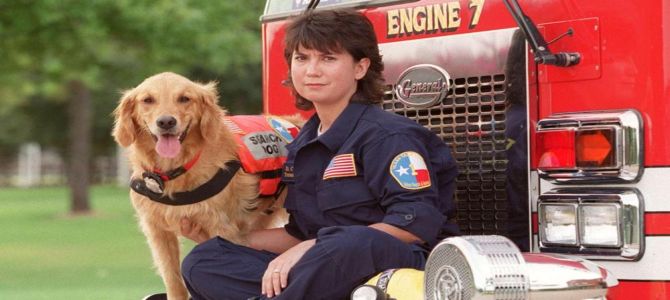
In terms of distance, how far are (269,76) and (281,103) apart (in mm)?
140

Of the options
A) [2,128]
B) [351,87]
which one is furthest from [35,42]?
[2,128]

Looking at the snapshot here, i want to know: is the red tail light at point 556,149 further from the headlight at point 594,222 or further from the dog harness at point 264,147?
the dog harness at point 264,147

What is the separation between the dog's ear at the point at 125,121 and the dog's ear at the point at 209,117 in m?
0.28

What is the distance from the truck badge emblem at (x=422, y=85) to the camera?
4.02 metres

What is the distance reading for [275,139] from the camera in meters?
4.41

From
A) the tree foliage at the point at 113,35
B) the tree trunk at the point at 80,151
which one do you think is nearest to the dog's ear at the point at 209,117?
the tree foliage at the point at 113,35

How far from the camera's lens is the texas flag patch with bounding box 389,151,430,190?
11.3ft

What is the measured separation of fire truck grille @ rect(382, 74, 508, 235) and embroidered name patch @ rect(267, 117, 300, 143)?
0.60 metres

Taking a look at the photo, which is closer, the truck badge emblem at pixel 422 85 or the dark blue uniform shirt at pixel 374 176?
the dark blue uniform shirt at pixel 374 176

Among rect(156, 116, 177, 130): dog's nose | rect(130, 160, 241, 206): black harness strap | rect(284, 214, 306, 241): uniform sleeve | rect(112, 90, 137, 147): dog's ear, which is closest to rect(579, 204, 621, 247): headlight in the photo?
rect(284, 214, 306, 241): uniform sleeve

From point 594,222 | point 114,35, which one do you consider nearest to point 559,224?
point 594,222

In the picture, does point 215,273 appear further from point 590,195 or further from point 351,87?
point 590,195

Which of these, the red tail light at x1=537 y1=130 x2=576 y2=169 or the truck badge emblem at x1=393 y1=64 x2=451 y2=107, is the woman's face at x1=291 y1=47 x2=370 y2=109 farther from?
the red tail light at x1=537 y1=130 x2=576 y2=169

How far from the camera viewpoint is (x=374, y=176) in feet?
11.6
